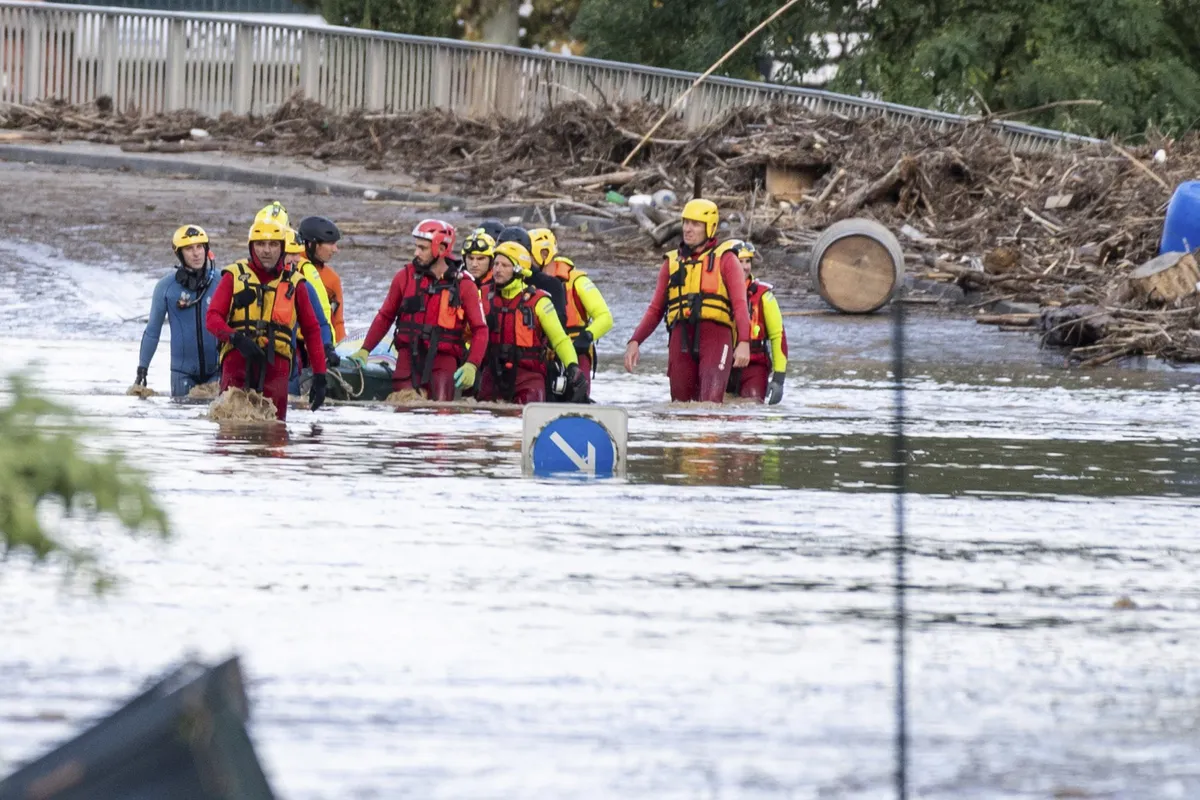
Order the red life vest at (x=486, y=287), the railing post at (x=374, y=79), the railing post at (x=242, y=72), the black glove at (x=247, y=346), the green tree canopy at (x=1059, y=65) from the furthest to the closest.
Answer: the railing post at (x=242, y=72), the railing post at (x=374, y=79), the green tree canopy at (x=1059, y=65), the red life vest at (x=486, y=287), the black glove at (x=247, y=346)

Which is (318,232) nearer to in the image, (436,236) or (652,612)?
(436,236)

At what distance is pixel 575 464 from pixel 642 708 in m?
4.53

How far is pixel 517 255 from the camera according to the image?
14.7 meters

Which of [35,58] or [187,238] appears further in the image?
[35,58]

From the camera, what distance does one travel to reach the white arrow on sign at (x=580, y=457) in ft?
33.2

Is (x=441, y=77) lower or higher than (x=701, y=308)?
higher

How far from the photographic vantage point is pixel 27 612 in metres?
6.57

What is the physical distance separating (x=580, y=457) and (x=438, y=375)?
5.02 meters

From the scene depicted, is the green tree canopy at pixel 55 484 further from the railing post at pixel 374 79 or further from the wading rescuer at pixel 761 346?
the railing post at pixel 374 79

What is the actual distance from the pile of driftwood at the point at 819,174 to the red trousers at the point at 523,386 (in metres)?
6.85

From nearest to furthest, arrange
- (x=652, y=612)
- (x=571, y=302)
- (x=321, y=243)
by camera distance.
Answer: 1. (x=652, y=612)
2. (x=321, y=243)
3. (x=571, y=302)

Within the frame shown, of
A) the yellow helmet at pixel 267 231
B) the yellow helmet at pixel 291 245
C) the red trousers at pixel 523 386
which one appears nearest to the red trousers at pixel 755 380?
the red trousers at pixel 523 386

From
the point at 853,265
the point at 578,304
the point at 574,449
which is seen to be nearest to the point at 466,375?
the point at 578,304

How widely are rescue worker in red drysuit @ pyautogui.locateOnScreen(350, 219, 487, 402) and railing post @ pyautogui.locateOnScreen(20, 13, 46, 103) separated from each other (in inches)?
854
